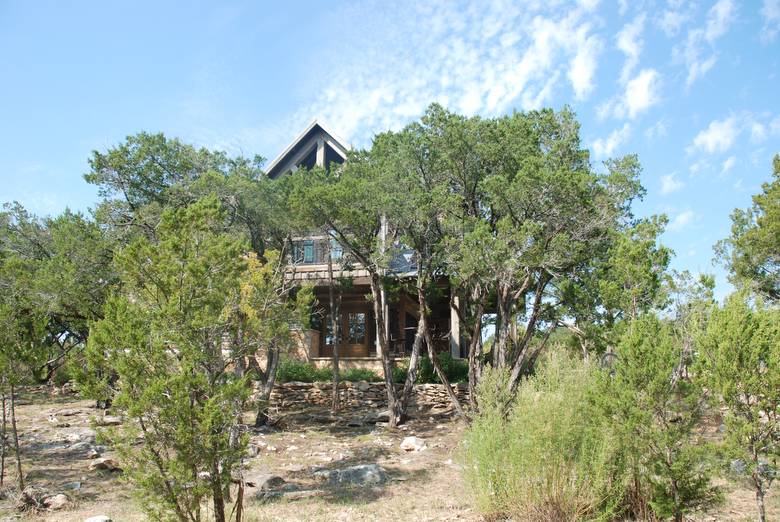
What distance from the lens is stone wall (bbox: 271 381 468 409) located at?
1781cm

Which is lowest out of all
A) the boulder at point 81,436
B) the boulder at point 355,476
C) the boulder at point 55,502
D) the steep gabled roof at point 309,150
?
→ the boulder at point 355,476

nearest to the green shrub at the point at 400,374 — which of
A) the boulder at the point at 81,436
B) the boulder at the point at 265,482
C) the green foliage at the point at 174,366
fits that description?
the boulder at the point at 265,482

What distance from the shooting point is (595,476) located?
7.34 meters

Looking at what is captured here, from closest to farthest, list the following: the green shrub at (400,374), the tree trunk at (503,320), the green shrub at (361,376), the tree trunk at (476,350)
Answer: the tree trunk at (503,320) < the tree trunk at (476,350) < the green shrub at (400,374) < the green shrub at (361,376)

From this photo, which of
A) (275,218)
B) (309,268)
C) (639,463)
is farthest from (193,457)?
(309,268)

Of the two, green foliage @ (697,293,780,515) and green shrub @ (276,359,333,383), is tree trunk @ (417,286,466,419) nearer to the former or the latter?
green shrub @ (276,359,333,383)

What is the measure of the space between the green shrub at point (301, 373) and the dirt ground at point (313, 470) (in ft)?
4.41

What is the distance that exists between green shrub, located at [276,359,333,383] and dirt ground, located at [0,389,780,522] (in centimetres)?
134

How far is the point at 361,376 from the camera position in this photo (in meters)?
18.8

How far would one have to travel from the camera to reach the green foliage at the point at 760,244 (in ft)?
Result: 54.5

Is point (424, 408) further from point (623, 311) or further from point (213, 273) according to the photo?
point (213, 273)

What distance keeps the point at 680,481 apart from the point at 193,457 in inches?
240

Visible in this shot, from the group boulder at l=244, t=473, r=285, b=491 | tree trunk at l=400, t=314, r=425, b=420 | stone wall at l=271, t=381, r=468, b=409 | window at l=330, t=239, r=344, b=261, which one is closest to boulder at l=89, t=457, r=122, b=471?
boulder at l=244, t=473, r=285, b=491

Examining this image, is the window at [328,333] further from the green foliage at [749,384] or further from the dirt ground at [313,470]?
the green foliage at [749,384]
